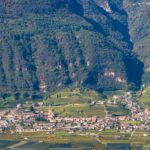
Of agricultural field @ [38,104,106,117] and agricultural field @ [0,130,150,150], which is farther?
agricultural field @ [38,104,106,117]

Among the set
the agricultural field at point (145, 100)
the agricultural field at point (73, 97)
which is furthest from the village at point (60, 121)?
the agricultural field at point (73, 97)

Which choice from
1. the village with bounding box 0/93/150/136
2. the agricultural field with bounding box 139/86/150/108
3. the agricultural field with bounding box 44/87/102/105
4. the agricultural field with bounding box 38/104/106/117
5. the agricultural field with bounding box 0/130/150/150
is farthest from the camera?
the agricultural field with bounding box 139/86/150/108

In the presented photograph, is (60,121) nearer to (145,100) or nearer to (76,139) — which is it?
(76,139)

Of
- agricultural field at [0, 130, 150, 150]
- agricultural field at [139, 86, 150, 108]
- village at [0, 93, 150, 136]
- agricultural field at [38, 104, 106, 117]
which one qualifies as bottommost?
agricultural field at [0, 130, 150, 150]

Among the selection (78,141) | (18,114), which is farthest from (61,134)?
(18,114)

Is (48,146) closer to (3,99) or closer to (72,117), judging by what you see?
(72,117)

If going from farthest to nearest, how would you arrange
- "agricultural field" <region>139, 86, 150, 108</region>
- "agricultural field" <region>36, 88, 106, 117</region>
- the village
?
"agricultural field" <region>139, 86, 150, 108</region> → "agricultural field" <region>36, 88, 106, 117</region> → the village

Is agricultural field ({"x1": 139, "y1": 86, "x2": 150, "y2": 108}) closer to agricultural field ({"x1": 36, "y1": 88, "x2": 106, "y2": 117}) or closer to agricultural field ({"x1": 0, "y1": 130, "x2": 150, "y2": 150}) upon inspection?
agricultural field ({"x1": 36, "y1": 88, "x2": 106, "y2": 117})

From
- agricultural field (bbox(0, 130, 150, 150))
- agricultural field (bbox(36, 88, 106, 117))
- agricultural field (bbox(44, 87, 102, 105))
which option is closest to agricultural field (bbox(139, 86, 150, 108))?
agricultural field (bbox(44, 87, 102, 105))

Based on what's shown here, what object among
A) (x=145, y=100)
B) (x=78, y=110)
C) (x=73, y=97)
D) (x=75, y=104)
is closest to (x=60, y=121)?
(x=78, y=110)
